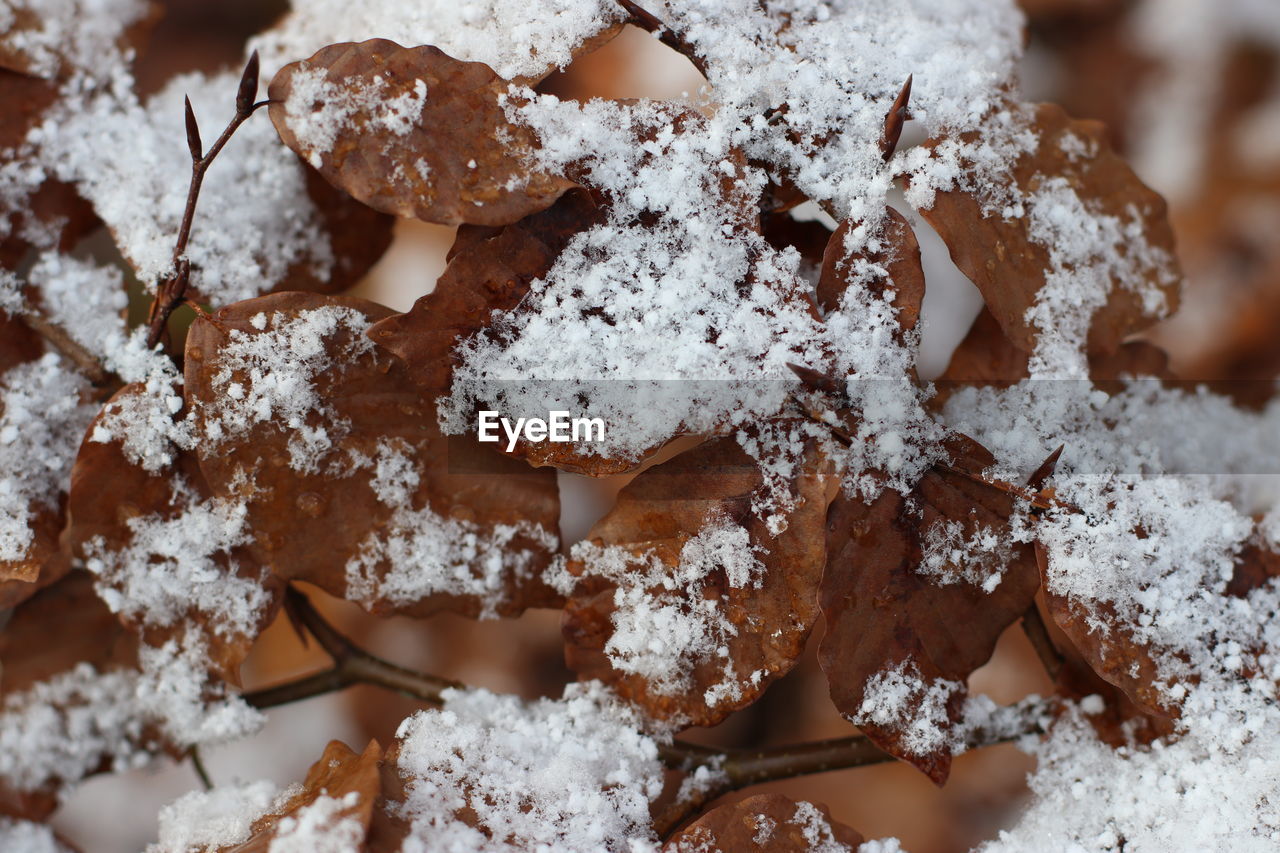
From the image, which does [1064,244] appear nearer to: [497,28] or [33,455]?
[497,28]

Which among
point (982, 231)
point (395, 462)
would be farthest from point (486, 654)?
point (982, 231)

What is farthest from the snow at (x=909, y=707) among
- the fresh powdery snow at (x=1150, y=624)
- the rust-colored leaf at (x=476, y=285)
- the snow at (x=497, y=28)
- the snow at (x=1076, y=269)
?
the snow at (x=497, y=28)


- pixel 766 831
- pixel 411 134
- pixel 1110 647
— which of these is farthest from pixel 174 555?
pixel 1110 647

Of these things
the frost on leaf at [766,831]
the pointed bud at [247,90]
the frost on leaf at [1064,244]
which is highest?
the frost on leaf at [1064,244]

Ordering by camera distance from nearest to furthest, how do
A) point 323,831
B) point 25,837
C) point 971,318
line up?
point 323,831 → point 25,837 → point 971,318

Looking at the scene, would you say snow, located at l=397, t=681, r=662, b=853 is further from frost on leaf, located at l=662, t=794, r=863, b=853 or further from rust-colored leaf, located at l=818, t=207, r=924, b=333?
rust-colored leaf, located at l=818, t=207, r=924, b=333

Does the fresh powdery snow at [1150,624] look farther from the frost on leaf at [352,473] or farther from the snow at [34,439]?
the snow at [34,439]
